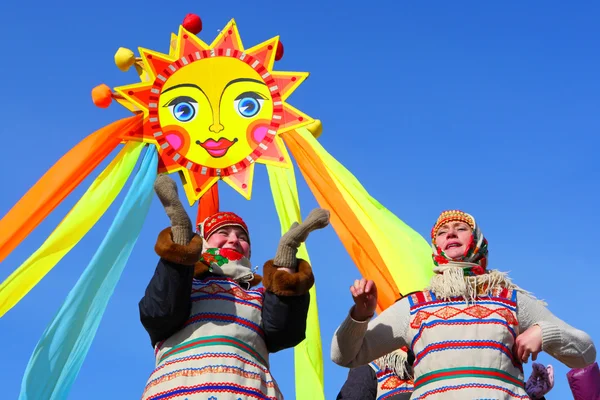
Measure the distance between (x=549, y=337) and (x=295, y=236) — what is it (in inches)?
47.0

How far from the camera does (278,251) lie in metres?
4.11

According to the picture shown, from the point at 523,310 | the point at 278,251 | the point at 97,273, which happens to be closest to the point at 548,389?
the point at 523,310

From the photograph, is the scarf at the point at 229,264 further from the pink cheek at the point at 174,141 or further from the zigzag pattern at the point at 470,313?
the pink cheek at the point at 174,141

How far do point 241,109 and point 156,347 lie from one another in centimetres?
316

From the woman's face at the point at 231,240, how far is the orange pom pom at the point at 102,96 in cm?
284

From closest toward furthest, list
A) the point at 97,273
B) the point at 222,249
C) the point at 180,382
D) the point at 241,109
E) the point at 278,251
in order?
1. the point at 180,382
2. the point at 278,251
3. the point at 222,249
4. the point at 97,273
5. the point at 241,109

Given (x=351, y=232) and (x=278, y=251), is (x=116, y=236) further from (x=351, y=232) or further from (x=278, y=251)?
(x=278, y=251)

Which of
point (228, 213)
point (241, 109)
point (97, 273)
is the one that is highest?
point (241, 109)

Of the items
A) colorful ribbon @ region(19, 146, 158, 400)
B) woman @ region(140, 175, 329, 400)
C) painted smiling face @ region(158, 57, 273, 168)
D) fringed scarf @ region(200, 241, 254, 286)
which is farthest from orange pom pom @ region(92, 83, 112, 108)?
woman @ region(140, 175, 329, 400)

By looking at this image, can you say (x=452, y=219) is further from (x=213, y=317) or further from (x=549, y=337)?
(x=213, y=317)

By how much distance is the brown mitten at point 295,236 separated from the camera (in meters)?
3.99

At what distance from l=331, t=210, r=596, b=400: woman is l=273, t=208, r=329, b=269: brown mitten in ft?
1.02

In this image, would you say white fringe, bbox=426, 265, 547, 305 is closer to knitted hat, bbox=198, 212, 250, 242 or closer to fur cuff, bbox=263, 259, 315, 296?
fur cuff, bbox=263, 259, 315, 296

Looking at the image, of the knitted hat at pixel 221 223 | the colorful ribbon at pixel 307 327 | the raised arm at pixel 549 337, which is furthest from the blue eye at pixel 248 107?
the raised arm at pixel 549 337
